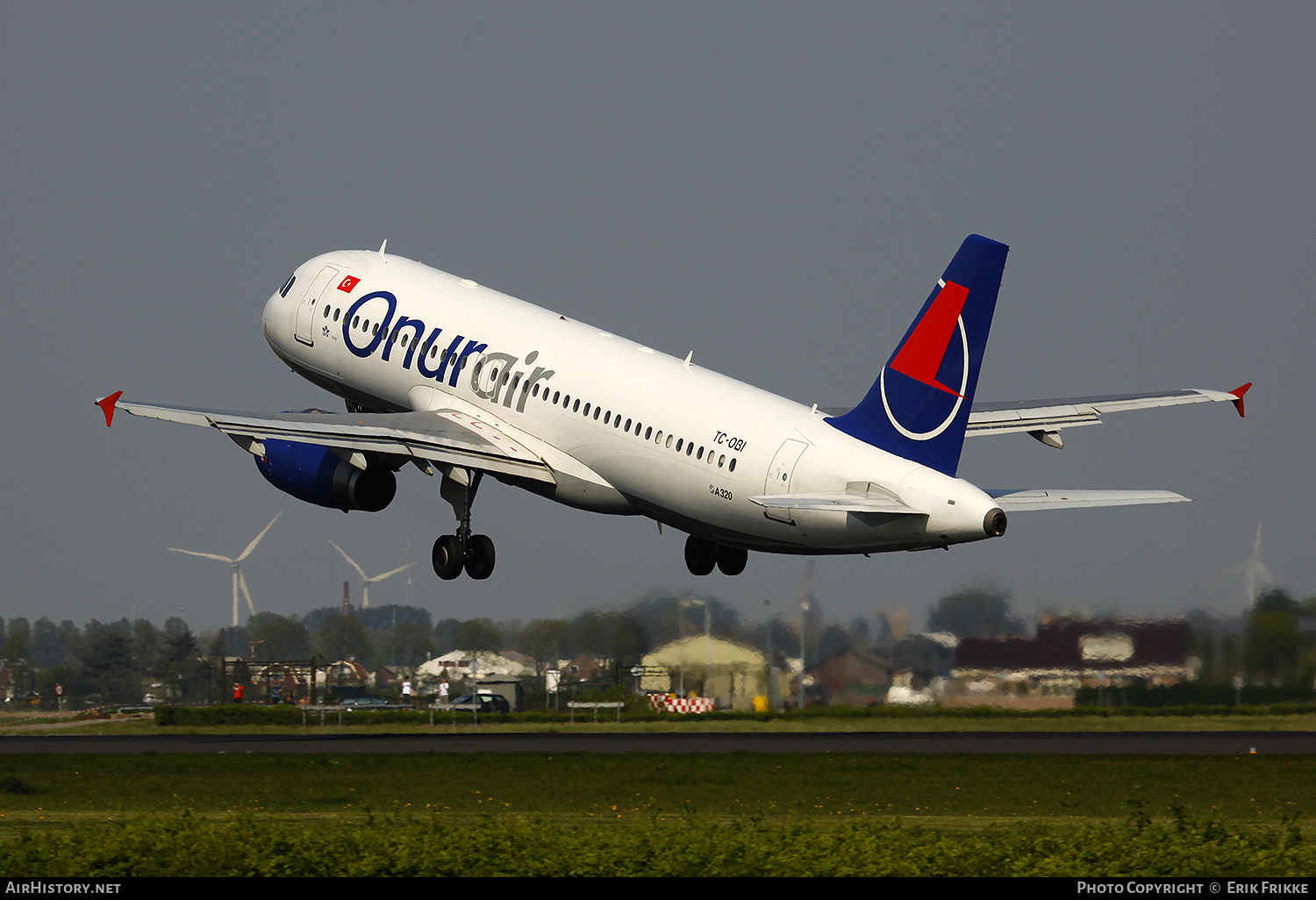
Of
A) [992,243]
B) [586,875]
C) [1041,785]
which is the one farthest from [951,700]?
[586,875]

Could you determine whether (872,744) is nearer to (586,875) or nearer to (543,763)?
(543,763)

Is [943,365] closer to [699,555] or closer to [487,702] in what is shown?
[699,555]

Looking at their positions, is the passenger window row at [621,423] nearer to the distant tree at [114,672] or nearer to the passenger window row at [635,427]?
the passenger window row at [635,427]

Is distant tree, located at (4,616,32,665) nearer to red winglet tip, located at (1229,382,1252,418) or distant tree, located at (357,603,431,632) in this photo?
distant tree, located at (357,603,431,632)

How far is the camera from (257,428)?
1689 inches

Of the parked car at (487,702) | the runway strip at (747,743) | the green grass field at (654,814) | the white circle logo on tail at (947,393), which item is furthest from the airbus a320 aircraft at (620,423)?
the parked car at (487,702)

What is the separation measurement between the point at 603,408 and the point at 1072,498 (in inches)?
501

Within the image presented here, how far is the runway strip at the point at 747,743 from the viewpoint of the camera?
44812mm

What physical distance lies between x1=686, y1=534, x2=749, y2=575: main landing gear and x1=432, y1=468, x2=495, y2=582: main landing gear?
6.11 m

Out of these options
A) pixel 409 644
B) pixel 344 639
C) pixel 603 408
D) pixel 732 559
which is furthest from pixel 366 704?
pixel 603 408

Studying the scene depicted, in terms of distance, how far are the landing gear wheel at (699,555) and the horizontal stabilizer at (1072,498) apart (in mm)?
13580

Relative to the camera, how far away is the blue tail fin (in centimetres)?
3609

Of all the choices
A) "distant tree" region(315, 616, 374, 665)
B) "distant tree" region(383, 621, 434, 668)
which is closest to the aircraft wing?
"distant tree" region(383, 621, 434, 668)

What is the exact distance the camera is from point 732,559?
49.4m
